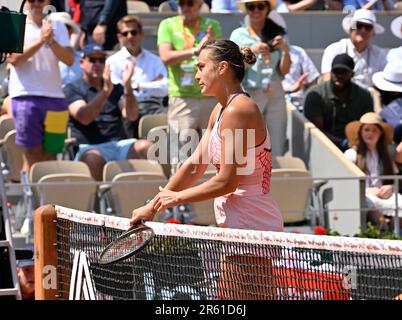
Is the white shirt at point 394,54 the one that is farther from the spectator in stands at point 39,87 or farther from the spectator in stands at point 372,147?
the spectator in stands at point 39,87

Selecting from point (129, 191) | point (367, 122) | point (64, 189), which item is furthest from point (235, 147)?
point (367, 122)

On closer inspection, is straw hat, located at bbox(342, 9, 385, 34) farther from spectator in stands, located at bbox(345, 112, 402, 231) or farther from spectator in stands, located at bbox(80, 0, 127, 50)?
spectator in stands, located at bbox(80, 0, 127, 50)

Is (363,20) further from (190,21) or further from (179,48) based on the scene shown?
(179,48)

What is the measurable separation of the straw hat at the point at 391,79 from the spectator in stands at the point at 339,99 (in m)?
0.22

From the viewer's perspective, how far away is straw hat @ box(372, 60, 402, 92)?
11.1 m

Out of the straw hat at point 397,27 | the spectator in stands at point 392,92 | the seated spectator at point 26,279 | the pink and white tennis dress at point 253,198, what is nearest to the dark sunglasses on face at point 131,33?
the spectator in stands at point 392,92

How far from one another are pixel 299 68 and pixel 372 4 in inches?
76.8

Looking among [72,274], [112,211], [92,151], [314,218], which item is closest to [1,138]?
[92,151]

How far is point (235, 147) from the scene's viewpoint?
522 cm

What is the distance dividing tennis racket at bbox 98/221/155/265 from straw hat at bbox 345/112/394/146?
18.8 feet

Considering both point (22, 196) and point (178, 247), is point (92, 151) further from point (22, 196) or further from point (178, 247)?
point (178, 247)

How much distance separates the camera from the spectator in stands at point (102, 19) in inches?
499

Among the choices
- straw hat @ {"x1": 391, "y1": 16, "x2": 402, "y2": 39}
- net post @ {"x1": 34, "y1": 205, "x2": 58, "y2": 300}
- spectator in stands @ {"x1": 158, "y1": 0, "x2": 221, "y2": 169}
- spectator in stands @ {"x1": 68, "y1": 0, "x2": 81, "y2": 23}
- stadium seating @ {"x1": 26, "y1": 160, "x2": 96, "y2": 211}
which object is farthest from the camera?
spectator in stands @ {"x1": 68, "y1": 0, "x2": 81, "y2": 23}

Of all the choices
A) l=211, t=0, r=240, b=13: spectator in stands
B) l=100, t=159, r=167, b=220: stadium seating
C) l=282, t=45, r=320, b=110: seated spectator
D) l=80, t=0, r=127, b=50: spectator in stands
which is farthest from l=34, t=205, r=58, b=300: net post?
l=211, t=0, r=240, b=13: spectator in stands
